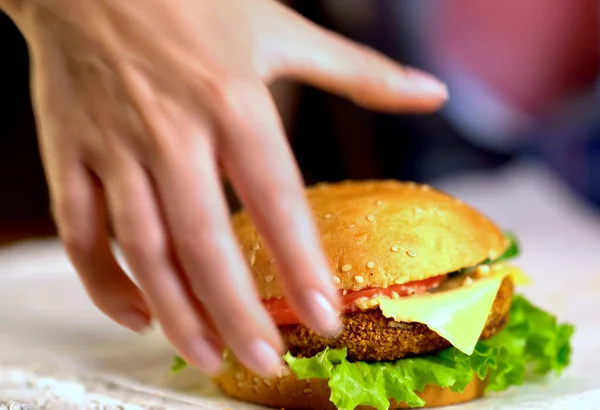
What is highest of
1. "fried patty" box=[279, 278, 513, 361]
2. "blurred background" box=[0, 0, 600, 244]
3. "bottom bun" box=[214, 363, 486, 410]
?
"blurred background" box=[0, 0, 600, 244]

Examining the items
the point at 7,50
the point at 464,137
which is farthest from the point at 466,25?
the point at 7,50

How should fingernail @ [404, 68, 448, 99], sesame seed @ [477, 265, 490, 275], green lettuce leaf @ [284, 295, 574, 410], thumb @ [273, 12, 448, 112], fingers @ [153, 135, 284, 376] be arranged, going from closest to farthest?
fingers @ [153, 135, 284, 376]
thumb @ [273, 12, 448, 112]
fingernail @ [404, 68, 448, 99]
green lettuce leaf @ [284, 295, 574, 410]
sesame seed @ [477, 265, 490, 275]

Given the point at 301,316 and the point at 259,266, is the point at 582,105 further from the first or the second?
the point at 301,316

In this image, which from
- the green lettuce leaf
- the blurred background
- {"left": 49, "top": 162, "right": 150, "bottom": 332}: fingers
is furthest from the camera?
the blurred background

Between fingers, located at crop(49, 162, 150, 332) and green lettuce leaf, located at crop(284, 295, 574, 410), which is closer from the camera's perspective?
fingers, located at crop(49, 162, 150, 332)

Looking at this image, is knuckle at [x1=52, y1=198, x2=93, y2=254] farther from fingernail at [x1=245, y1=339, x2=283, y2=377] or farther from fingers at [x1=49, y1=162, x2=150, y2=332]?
fingernail at [x1=245, y1=339, x2=283, y2=377]

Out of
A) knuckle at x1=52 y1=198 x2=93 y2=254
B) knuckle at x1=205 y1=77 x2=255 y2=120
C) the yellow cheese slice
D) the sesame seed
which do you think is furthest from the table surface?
knuckle at x1=205 y1=77 x2=255 y2=120
